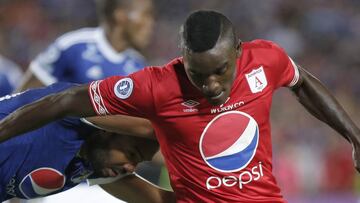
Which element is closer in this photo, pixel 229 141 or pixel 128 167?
pixel 229 141

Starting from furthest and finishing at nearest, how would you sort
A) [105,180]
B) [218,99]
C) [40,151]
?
[105,180] → [40,151] → [218,99]

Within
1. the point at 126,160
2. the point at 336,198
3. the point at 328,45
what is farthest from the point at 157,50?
the point at 126,160

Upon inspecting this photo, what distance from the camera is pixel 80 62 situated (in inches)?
197

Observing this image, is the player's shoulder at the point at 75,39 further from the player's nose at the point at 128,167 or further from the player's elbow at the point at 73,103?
the player's elbow at the point at 73,103

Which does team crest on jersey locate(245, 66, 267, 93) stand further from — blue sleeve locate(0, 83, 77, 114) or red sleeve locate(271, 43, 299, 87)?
blue sleeve locate(0, 83, 77, 114)

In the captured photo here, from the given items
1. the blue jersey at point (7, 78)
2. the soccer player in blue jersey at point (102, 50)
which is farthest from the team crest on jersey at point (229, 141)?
the blue jersey at point (7, 78)

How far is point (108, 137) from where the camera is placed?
334 cm

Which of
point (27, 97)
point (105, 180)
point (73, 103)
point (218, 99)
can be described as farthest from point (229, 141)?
point (27, 97)

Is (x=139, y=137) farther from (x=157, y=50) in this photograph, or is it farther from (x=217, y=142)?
(x=157, y=50)

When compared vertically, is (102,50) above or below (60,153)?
above

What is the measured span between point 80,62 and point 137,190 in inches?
59.9

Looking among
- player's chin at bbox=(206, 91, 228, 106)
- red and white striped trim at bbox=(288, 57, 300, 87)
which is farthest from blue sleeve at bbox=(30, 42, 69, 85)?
player's chin at bbox=(206, 91, 228, 106)

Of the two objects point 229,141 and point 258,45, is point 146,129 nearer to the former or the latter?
point 229,141

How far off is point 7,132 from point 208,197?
2.40 feet
